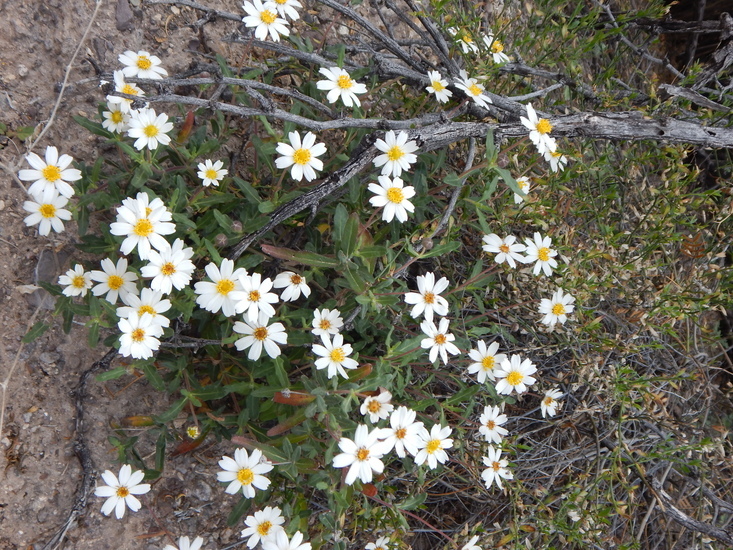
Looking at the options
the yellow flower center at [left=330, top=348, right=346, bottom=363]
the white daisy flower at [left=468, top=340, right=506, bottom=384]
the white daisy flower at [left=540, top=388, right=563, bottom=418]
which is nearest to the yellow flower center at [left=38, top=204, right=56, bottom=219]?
the yellow flower center at [left=330, top=348, right=346, bottom=363]

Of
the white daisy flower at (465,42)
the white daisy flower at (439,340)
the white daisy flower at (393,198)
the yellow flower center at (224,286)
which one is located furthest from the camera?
the white daisy flower at (465,42)

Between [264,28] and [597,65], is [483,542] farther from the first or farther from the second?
[597,65]

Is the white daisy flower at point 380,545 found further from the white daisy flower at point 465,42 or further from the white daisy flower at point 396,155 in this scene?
the white daisy flower at point 465,42

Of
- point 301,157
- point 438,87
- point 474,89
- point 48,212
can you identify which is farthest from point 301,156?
point 48,212

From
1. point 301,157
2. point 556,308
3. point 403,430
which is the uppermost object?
point 301,157

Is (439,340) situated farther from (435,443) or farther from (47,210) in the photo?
(47,210)

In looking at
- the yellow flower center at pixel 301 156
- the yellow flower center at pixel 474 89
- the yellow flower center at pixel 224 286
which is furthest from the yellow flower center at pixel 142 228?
the yellow flower center at pixel 474 89

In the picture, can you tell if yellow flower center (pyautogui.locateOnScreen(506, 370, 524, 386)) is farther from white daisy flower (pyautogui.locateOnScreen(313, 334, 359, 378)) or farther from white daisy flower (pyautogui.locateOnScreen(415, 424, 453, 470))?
white daisy flower (pyautogui.locateOnScreen(313, 334, 359, 378))
